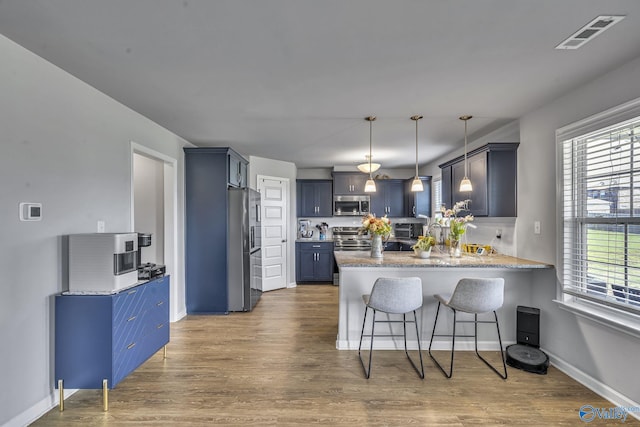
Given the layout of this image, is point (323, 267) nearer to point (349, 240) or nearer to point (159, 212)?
point (349, 240)

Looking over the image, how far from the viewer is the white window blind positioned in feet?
19.0

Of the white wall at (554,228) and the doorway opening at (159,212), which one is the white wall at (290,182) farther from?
the white wall at (554,228)

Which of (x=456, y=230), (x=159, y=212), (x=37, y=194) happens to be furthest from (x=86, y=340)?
(x=456, y=230)

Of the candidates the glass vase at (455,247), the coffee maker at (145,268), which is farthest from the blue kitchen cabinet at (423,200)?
the coffee maker at (145,268)

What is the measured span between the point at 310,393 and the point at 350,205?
4442 mm

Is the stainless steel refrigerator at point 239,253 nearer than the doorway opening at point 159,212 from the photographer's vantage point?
No

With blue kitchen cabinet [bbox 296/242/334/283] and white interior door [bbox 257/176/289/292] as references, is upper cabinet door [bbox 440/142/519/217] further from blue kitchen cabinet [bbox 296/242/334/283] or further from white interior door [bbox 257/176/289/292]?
white interior door [bbox 257/176/289/292]

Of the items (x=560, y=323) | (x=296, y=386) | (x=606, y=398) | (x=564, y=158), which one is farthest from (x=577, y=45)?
(x=296, y=386)

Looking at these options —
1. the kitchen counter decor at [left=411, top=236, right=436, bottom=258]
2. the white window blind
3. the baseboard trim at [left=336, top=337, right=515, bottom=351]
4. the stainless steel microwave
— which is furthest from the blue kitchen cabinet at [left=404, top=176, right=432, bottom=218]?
the baseboard trim at [left=336, top=337, right=515, bottom=351]

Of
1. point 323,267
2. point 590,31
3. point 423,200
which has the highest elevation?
point 590,31

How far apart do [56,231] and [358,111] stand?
8.95 ft

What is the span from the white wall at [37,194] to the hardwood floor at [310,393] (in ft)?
1.25

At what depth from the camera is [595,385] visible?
2414 millimetres

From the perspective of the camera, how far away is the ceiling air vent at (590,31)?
1.68 metres
